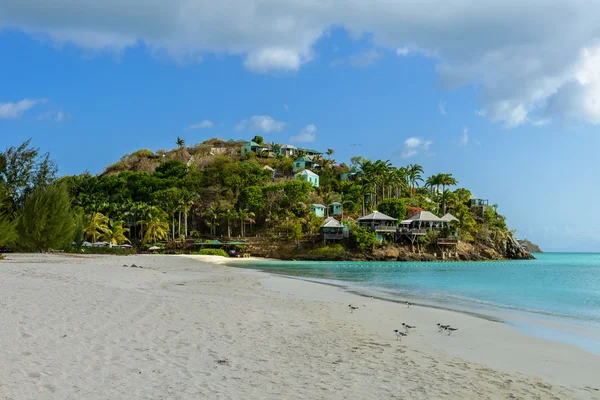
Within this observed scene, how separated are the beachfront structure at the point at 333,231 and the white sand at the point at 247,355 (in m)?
Result: 53.1

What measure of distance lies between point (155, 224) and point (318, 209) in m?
25.1

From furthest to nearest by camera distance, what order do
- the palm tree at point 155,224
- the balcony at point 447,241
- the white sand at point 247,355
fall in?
the balcony at point 447,241 → the palm tree at point 155,224 → the white sand at point 247,355

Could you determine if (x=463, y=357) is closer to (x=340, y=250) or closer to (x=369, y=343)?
(x=369, y=343)

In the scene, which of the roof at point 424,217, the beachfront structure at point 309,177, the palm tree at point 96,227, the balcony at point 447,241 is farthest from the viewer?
the beachfront structure at point 309,177

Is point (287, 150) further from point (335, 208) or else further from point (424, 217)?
point (424, 217)

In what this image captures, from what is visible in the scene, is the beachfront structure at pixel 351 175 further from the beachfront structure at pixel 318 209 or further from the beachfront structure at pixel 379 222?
the beachfront structure at pixel 379 222

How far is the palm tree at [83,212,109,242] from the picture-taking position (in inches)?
2404

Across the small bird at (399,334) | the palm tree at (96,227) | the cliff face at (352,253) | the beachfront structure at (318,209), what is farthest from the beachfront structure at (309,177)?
the small bird at (399,334)

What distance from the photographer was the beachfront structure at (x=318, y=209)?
243 feet

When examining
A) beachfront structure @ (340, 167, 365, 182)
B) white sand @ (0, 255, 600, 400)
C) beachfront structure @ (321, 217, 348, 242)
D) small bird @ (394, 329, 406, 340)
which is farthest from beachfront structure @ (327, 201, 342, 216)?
small bird @ (394, 329, 406, 340)

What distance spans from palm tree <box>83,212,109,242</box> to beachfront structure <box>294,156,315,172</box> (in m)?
39.8

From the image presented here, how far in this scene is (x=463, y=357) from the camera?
8.84 metres

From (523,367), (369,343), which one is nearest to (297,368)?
(369,343)

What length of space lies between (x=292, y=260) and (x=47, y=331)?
2202 inches
